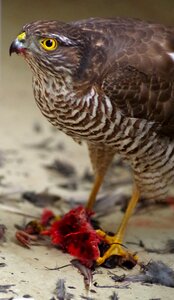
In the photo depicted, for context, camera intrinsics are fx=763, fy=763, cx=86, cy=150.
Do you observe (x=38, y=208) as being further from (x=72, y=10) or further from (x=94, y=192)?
(x=72, y=10)

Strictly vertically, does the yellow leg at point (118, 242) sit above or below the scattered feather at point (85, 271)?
above

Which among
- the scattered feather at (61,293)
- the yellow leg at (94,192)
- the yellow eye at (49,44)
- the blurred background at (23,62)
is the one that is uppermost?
the yellow eye at (49,44)

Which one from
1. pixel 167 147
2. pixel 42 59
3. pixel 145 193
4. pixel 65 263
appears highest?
pixel 42 59

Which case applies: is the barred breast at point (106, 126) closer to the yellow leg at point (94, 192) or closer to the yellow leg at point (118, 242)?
the yellow leg at point (118, 242)

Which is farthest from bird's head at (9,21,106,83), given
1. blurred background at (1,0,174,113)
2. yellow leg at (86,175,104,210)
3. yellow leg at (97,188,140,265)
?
blurred background at (1,0,174,113)

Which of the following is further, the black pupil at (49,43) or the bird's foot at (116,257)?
the bird's foot at (116,257)

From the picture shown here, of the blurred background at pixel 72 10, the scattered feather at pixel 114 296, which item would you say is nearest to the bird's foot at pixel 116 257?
the scattered feather at pixel 114 296

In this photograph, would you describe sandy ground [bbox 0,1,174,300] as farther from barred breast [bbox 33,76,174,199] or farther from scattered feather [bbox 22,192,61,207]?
barred breast [bbox 33,76,174,199]

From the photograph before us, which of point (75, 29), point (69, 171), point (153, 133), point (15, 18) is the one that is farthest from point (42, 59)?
point (15, 18)

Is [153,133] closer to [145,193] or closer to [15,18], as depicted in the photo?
[145,193]
